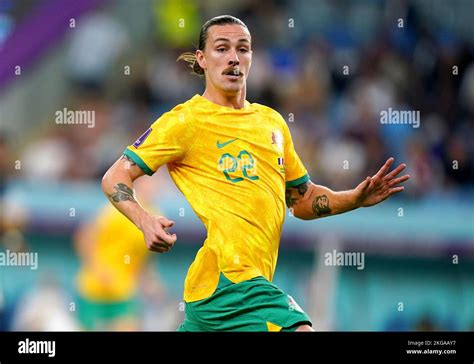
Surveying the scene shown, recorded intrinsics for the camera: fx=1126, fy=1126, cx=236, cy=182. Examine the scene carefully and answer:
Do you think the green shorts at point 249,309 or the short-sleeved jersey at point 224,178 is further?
the short-sleeved jersey at point 224,178

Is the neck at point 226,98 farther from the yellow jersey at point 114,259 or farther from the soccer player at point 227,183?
the yellow jersey at point 114,259

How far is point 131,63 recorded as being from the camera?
12.5 metres

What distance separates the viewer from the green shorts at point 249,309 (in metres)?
6.31

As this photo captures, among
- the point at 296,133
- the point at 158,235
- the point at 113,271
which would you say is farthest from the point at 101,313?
the point at 158,235

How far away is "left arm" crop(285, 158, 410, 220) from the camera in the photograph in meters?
6.86

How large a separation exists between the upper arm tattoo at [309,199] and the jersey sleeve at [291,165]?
0.05 m

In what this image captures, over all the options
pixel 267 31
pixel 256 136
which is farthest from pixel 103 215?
pixel 256 136

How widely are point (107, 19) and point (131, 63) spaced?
68 centimetres

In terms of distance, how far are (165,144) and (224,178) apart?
→ 40 cm

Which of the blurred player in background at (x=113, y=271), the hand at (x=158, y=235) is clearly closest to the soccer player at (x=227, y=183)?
the hand at (x=158, y=235)

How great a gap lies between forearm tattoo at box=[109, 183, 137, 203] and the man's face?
2.75 feet

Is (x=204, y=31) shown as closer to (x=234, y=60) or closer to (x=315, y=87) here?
(x=234, y=60)

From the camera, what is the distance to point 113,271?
10789 millimetres

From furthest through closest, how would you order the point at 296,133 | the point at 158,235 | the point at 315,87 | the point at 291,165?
the point at 315,87 → the point at 296,133 → the point at 291,165 → the point at 158,235
